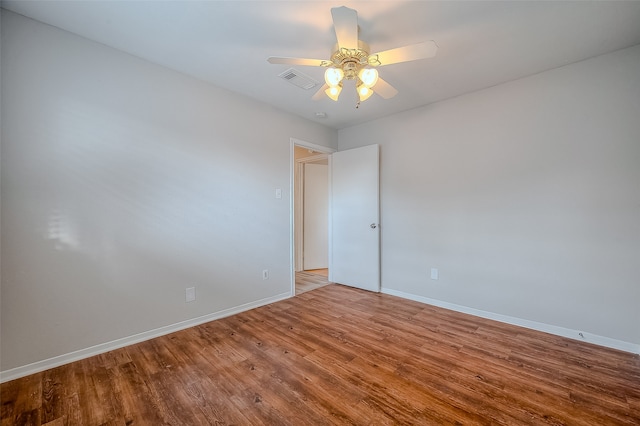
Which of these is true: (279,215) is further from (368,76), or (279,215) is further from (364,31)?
(364,31)

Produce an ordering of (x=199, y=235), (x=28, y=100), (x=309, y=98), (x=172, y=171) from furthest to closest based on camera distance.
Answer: (x=309, y=98)
(x=199, y=235)
(x=172, y=171)
(x=28, y=100)

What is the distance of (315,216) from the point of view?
17.2 feet

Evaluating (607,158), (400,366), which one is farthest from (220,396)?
(607,158)

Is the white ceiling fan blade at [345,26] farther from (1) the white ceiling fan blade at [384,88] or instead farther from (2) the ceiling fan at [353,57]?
(1) the white ceiling fan blade at [384,88]

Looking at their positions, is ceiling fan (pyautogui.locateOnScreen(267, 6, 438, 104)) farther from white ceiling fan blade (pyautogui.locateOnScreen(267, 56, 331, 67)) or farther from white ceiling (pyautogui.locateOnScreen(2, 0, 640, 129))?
white ceiling (pyautogui.locateOnScreen(2, 0, 640, 129))

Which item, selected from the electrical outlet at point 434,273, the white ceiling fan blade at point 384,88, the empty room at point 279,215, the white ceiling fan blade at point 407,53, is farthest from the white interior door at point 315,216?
the white ceiling fan blade at point 407,53

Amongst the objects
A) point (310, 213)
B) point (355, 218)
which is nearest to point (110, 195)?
point (355, 218)

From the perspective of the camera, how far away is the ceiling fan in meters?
1.46

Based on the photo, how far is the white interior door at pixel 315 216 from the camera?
16.8ft

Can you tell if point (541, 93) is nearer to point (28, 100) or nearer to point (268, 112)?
point (268, 112)

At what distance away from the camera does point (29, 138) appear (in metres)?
1.76

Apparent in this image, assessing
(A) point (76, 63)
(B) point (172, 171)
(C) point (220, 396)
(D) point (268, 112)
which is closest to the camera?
(C) point (220, 396)

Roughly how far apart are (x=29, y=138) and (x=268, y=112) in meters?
2.12

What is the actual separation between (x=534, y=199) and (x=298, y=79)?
104 inches
